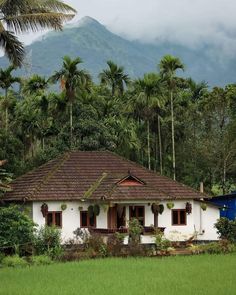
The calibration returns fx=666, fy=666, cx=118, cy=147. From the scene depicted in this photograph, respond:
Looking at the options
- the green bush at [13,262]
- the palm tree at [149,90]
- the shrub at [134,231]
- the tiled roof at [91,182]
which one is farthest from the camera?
the palm tree at [149,90]

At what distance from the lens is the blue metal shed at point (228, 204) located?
36.1 metres

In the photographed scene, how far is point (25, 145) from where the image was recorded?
54688 millimetres

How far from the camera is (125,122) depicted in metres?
49.9

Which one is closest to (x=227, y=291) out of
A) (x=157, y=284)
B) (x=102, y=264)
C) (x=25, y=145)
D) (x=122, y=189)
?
(x=157, y=284)

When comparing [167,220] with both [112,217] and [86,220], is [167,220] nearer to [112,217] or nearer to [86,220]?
[112,217]

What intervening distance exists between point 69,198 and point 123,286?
1437cm

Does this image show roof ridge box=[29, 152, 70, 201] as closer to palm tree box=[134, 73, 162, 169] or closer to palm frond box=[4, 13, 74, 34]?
palm frond box=[4, 13, 74, 34]

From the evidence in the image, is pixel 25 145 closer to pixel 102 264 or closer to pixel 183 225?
pixel 183 225

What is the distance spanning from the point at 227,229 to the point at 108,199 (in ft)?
19.0

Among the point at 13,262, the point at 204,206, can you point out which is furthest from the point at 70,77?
the point at 13,262

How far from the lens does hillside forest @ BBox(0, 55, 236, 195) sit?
43.3m

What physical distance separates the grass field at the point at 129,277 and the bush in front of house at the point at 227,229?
448 cm

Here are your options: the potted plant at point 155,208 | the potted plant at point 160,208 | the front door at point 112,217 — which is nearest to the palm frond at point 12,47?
the front door at point 112,217

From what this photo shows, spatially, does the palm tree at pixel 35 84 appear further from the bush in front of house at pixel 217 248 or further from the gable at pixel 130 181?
the bush in front of house at pixel 217 248
